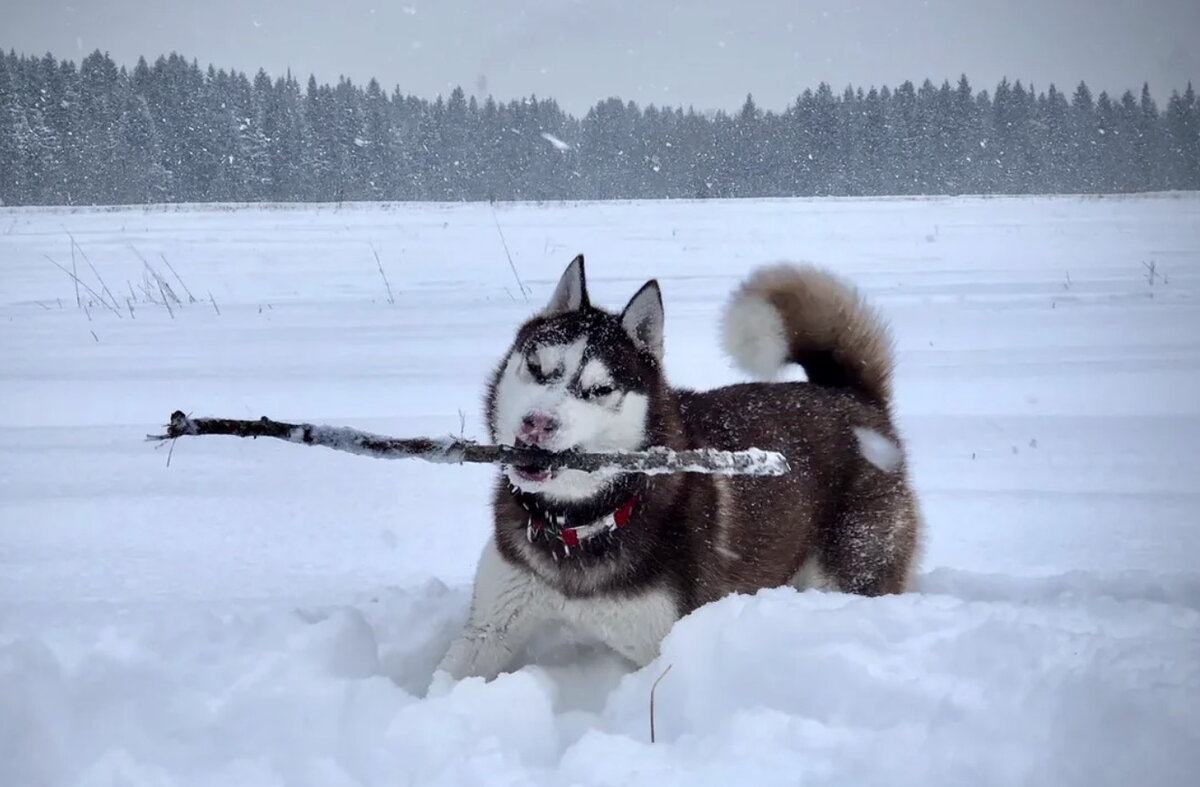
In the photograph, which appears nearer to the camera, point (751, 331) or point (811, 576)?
point (811, 576)

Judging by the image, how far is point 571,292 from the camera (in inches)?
113

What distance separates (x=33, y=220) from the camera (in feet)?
60.8

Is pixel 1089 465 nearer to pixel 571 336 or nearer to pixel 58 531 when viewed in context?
pixel 571 336

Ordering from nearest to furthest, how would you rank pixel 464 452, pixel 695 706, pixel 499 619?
pixel 695 706, pixel 464 452, pixel 499 619

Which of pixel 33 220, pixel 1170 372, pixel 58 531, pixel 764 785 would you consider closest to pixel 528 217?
pixel 33 220

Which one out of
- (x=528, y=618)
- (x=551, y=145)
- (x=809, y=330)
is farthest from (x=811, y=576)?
(x=551, y=145)

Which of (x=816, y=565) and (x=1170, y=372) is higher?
(x=1170, y=372)

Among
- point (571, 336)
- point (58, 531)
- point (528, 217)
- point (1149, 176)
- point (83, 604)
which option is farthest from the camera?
Answer: point (1149, 176)

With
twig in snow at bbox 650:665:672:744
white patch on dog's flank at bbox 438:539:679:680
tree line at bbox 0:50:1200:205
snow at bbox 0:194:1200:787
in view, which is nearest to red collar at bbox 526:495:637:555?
white patch on dog's flank at bbox 438:539:679:680

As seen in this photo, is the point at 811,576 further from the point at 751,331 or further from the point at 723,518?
the point at 751,331

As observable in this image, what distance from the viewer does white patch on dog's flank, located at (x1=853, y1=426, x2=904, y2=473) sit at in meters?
3.18

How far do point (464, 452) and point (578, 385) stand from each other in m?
0.46

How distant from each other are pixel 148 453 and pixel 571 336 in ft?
10.2

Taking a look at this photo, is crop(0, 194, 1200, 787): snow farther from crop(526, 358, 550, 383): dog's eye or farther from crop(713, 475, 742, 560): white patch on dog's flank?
crop(526, 358, 550, 383): dog's eye
